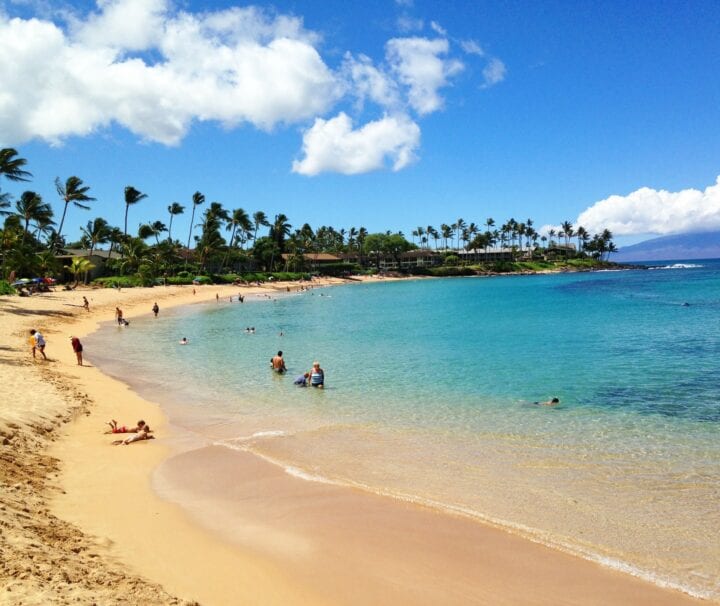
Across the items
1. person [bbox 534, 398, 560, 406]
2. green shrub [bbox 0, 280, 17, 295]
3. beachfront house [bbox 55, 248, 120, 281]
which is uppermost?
beachfront house [bbox 55, 248, 120, 281]

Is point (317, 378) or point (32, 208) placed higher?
point (32, 208)

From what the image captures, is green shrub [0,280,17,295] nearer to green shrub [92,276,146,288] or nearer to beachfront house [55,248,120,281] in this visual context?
green shrub [92,276,146,288]

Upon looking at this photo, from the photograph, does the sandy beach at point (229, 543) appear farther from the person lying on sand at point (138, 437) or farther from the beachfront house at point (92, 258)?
the beachfront house at point (92, 258)

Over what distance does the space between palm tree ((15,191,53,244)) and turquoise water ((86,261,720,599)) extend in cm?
2703

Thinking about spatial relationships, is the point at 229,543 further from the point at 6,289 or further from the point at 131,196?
the point at 131,196

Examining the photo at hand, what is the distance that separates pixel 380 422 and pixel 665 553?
8278mm

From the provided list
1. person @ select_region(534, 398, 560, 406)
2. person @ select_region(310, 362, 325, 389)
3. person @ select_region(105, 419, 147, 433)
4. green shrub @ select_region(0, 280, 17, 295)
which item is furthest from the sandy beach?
green shrub @ select_region(0, 280, 17, 295)

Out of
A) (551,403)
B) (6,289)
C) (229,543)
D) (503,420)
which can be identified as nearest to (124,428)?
(229,543)

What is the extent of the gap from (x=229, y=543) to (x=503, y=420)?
9.36 m

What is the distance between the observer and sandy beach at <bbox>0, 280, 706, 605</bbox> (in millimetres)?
6051

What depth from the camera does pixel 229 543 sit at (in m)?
7.77

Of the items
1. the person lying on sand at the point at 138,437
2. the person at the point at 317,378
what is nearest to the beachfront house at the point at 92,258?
the person at the point at 317,378

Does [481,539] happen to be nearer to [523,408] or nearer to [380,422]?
[380,422]

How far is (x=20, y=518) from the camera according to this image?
678cm
